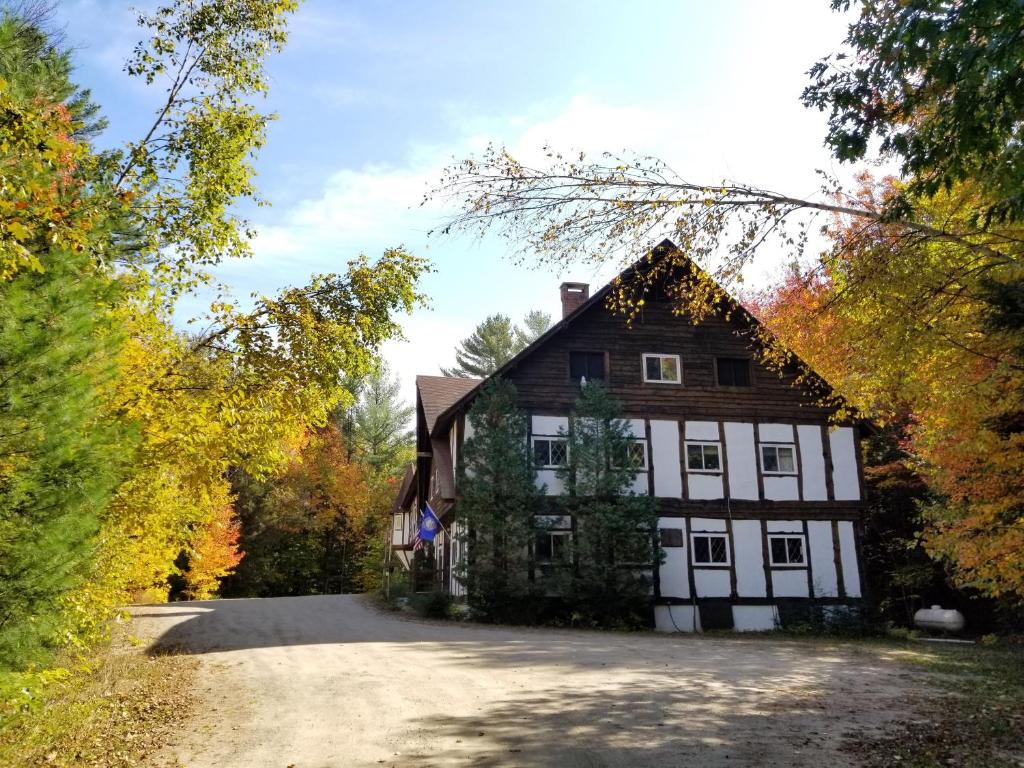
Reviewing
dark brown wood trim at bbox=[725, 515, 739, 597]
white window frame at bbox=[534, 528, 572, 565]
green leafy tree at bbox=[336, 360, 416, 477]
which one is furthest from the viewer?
green leafy tree at bbox=[336, 360, 416, 477]

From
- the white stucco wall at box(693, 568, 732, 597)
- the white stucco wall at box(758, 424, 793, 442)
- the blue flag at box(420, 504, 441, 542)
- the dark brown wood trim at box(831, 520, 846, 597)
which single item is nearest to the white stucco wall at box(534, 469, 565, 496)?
the blue flag at box(420, 504, 441, 542)

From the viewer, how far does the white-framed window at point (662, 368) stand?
76.7 feet

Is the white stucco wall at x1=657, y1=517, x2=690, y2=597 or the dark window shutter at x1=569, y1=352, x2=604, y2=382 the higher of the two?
the dark window shutter at x1=569, y1=352, x2=604, y2=382

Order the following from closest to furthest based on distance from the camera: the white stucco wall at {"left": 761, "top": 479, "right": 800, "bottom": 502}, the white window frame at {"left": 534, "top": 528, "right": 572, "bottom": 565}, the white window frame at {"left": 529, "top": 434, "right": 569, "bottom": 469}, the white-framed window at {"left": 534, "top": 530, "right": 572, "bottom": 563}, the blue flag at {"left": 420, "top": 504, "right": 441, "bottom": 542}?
the white window frame at {"left": 534, "top": 528, "right": 572, "bottom": 565} < the white-framed window at {"left": 534, "top": 530, "right": 572, "bottom": 563} < the white window frame at {"left": 529, "top": 434, "right": 569, "bottom": 469} < the white stucco wall at {"left": 761, "top": 479, "right": 800, "bottom": 502} < the blue flag at {"left": 420, "top": 504, "right": 441, "bottom": 542}

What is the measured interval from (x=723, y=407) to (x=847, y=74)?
16.4 m

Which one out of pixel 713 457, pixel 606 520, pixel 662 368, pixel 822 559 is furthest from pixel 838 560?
pixel 606 520

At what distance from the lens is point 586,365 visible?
23188mm

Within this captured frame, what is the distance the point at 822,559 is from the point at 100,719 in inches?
789

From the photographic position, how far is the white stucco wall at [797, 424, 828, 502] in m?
23.4

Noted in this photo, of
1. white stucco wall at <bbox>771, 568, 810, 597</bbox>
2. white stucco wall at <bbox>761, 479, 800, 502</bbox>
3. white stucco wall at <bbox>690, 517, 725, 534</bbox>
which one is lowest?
white stucco wall at <bbox>771, 568, 810, 597</bbox>

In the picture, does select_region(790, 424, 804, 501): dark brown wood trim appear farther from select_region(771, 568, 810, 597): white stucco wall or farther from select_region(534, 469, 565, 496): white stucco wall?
select_region(534, 469, 565, 496): white stucco wall

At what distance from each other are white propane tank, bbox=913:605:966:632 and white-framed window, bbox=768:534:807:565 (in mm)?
3635

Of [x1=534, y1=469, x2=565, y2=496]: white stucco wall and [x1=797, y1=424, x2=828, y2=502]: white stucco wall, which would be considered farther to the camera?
[x1=797, y1=424, x2=828, y2=502]: white stucco wall

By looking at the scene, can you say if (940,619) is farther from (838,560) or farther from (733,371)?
(733,371)
